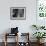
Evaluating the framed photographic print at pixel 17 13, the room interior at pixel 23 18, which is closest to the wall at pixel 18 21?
the room interior at pixel 23 18

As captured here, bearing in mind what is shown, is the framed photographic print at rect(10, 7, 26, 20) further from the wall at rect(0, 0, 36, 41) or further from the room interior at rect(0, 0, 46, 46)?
the wall at rect(0, 0, 36, 41)

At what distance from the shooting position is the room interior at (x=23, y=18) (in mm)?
7441

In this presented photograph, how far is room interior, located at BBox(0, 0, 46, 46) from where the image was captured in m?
7.44

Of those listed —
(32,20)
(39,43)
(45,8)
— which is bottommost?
(39,43)

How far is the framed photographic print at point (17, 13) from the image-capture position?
745 centimetres

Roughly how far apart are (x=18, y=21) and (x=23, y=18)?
28 cm

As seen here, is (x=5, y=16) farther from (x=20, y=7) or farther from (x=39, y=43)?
(x=39, y=43)

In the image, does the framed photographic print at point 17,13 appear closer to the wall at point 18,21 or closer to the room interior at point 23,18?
the room interior at point 23,18

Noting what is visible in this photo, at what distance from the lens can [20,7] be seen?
24.5ft

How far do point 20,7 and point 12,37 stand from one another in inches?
59.7

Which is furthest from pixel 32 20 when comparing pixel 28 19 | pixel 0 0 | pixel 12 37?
pixel 0 0

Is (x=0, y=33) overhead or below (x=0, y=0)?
below

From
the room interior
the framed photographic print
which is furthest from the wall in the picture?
the framed photographic print

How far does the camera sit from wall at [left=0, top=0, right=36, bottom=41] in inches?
293
